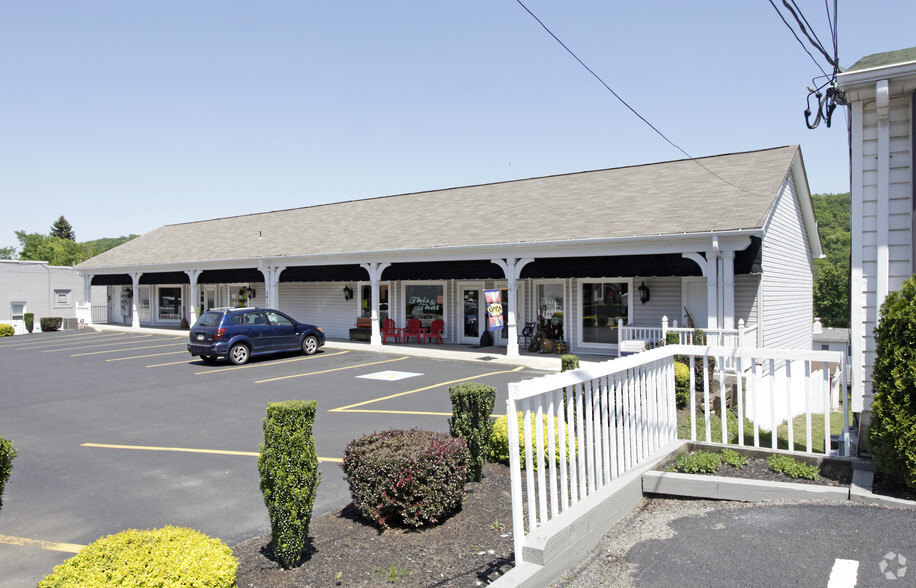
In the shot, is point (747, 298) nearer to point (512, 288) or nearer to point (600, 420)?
point (512, 288)

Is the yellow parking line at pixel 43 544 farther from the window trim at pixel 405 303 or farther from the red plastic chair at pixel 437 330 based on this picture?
the window trim at pixel 405 303

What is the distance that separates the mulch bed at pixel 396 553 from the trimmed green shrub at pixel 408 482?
139 mm

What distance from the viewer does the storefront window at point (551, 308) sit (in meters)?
19.4

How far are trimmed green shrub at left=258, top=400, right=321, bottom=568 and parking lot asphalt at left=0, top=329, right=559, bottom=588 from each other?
3.64 feet

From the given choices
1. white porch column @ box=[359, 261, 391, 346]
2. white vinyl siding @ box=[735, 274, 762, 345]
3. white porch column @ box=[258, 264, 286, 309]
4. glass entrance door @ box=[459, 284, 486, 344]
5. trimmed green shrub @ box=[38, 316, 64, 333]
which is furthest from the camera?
trimmed green shrub @ box=[38, 316, 64, 333]

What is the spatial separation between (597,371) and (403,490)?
1.86 m

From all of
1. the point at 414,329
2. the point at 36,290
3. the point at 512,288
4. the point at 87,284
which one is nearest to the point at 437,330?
the point at 414,329

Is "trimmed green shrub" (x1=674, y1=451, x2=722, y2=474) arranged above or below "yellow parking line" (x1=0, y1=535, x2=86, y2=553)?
above

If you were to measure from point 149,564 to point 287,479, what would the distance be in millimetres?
1140

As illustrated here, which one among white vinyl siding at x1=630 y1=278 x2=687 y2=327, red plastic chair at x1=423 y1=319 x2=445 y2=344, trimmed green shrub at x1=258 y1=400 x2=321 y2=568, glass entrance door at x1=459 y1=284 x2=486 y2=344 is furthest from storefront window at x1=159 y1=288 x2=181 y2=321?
trimmed green shrub at x1=258 y1=400 x2=321 y2=568

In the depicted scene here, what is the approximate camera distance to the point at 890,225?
6027mm

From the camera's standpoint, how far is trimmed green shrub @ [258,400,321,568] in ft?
13.8

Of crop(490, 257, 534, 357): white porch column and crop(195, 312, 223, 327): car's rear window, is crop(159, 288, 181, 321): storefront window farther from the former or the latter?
crop(490, 257, 534, 357): white porch column

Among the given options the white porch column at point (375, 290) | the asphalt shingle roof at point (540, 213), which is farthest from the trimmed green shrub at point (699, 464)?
the white porch column at point (375, 290)
